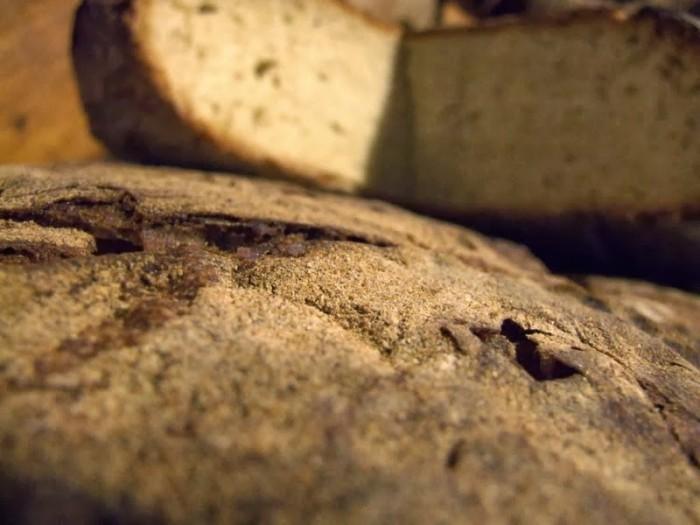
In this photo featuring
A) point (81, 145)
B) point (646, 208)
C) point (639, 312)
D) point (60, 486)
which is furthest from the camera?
point (81, 145)

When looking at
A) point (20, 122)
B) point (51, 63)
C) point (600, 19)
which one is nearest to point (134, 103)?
point (20, 122)

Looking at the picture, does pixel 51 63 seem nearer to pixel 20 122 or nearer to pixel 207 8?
pixel 20 122

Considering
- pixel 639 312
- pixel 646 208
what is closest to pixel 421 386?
pixel 639 312

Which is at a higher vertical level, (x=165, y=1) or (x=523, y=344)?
(x=165, y=1)

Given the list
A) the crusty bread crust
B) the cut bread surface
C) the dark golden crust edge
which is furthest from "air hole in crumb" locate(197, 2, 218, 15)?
the dark golden crust edge

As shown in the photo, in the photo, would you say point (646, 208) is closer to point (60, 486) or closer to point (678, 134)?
point (678, 134)

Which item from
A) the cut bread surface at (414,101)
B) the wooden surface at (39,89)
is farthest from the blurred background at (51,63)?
the cut bread surface at (414,101)
